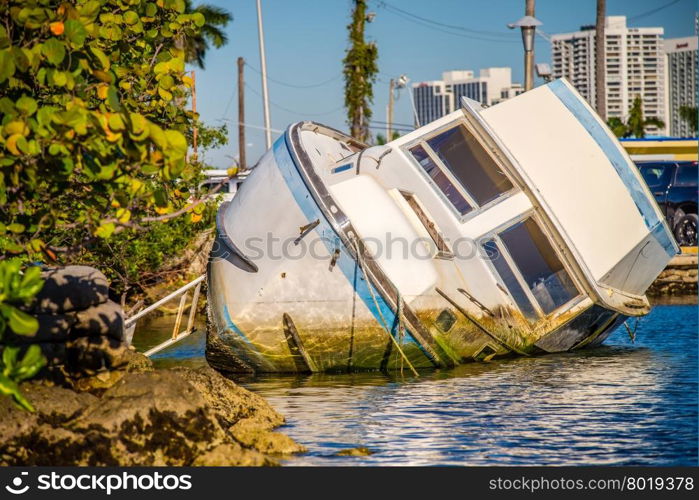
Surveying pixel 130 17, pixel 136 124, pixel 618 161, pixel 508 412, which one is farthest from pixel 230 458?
pixel 618 161

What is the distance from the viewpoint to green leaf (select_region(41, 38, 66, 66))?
8.35 m

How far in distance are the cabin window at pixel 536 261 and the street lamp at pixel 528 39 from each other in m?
9.39

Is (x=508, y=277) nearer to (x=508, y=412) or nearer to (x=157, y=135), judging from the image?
(x=508, y=412)

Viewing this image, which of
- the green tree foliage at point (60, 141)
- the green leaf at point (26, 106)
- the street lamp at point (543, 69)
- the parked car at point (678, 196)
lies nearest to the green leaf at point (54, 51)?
the green tree foliage at point (60, 141)

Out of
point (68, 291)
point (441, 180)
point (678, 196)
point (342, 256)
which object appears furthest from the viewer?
point (678, 196)

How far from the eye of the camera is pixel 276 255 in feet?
45.2

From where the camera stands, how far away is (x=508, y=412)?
39.8 feet

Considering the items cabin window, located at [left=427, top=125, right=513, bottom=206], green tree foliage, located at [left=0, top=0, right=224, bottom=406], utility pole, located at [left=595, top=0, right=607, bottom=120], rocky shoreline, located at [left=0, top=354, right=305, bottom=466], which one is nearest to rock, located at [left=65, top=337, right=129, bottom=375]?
rocky shoreline, located at [left=0, top=354, right=305, bottom=466]

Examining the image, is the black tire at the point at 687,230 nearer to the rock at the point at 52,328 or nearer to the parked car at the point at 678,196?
the parked car at the point at 678,196

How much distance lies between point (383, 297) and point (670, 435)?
3841 millimetres

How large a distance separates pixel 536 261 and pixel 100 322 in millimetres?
5683

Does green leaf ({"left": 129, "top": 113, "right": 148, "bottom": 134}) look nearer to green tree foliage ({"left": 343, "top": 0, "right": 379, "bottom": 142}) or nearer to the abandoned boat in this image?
the abandoned boat

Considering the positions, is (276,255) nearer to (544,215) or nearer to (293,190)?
(293,190)

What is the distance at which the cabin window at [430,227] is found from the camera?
45.0 feet
